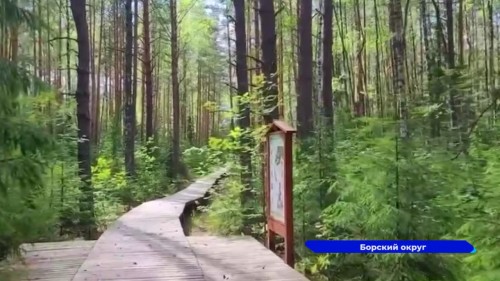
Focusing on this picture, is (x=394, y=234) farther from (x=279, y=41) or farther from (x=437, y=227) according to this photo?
(x=279, y=41)

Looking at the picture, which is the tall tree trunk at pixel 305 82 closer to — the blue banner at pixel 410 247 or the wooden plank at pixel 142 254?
the wooden plank at pixel 142 254

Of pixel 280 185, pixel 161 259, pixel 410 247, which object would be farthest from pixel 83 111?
pixel 410 247

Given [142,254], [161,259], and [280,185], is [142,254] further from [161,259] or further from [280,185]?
[280,185]

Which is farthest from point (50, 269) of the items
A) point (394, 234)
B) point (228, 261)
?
point (394, 234)

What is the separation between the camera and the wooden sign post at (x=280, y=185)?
648 cm

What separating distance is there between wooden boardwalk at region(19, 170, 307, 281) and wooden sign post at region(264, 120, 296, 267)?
32 centimetres

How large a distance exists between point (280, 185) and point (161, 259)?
5.83 ft

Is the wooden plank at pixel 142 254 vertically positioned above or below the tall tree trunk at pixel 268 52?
below

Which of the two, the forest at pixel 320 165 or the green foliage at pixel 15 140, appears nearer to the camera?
the green foliage at pixel 15 140

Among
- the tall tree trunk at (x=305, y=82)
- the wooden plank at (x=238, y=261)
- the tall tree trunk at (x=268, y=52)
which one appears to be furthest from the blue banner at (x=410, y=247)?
the tall tree trunk at (x=305, y=82)

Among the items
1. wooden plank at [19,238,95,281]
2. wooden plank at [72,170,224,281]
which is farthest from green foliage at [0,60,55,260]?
wooden plank at [72,170,224,281]

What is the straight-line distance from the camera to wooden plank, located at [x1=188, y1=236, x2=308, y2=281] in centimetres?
571

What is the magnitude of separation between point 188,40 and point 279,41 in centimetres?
701

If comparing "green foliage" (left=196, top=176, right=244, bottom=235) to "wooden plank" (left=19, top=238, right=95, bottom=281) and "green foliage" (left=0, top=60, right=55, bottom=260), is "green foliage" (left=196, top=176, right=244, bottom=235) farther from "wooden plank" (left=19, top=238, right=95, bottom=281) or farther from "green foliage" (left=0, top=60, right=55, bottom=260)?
"green foliage" (left=0, top=60, right=55, bottom=260)
